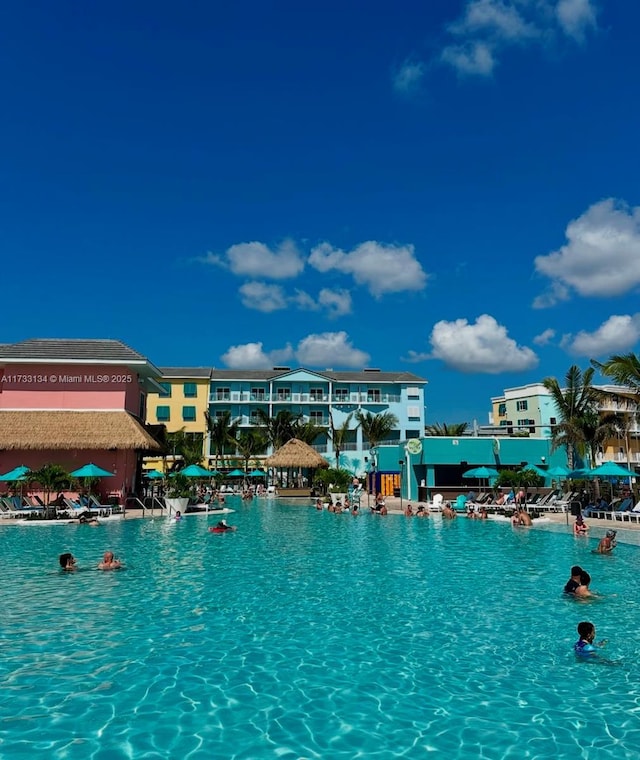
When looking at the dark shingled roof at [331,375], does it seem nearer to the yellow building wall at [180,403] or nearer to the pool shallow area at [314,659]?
the yellow building wall at [180,403]

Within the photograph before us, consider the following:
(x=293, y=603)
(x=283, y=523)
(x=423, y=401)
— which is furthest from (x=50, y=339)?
(x=423, y=401)

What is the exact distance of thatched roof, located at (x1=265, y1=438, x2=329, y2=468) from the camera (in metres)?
38.6

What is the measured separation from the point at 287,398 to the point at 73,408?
103 ft

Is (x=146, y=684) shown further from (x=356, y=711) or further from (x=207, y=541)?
(x=207, y=541)

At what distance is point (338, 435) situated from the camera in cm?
5259

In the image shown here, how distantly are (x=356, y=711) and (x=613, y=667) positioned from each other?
11.4 ft

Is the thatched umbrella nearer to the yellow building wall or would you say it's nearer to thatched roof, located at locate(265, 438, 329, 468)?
thatched roof, located at locate(265, 438, 329, 468)

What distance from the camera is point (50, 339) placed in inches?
1222

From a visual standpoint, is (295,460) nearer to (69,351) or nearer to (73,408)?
(73,408)

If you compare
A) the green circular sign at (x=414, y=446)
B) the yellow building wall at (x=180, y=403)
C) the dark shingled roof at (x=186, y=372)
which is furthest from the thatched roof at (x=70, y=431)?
the dark shingled roof at (x=186, y=372)

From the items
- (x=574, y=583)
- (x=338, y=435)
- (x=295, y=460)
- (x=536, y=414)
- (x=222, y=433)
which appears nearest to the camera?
(x=574, y=583)

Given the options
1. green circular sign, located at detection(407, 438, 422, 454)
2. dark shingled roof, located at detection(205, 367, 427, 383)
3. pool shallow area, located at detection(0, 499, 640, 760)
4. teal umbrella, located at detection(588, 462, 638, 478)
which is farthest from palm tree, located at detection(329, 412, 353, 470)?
pool shallow area, located at detection(0, 499, 640, 760)

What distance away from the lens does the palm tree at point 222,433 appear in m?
53.9

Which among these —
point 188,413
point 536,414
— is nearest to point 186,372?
point 188,413
